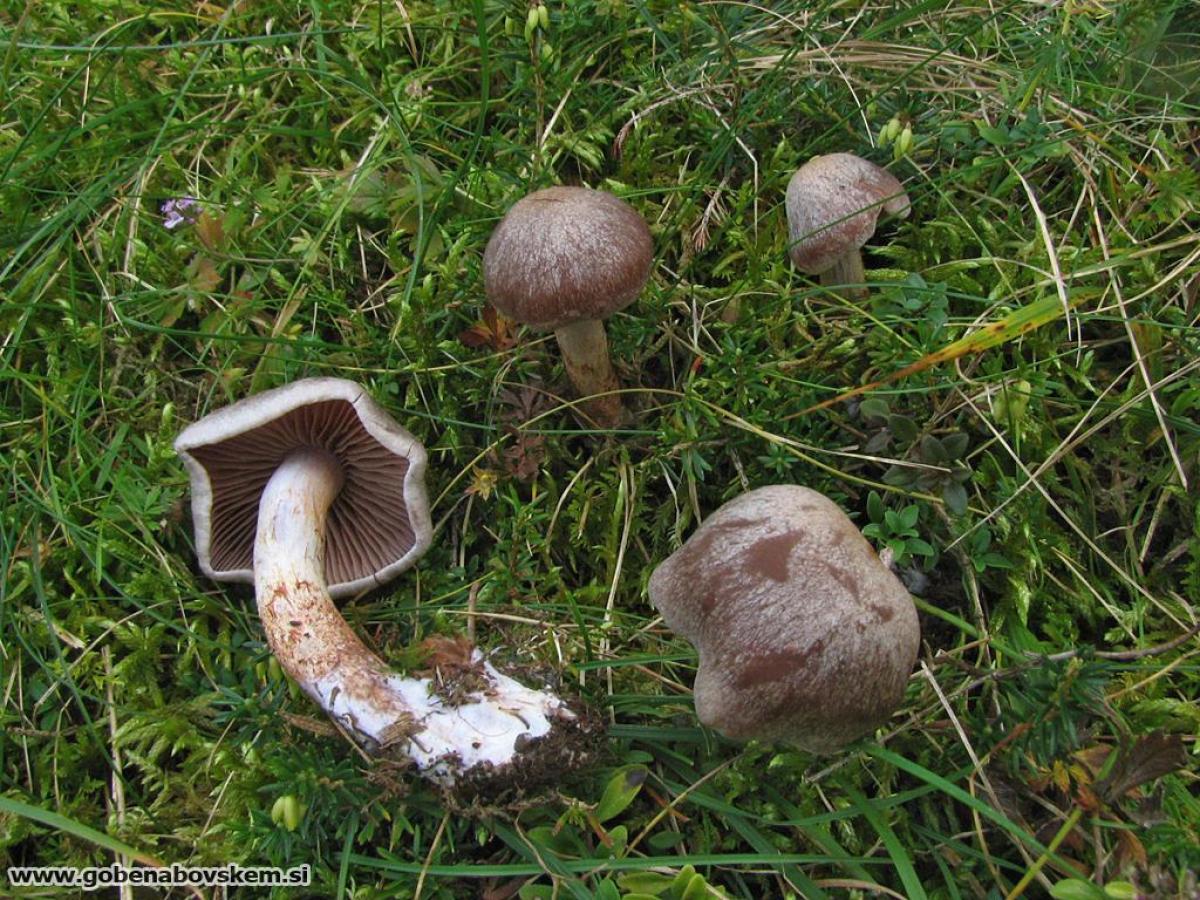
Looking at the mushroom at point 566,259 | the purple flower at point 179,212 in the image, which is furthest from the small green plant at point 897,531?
the purple flower at point 179,212

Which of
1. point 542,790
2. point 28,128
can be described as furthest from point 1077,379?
point 28,128

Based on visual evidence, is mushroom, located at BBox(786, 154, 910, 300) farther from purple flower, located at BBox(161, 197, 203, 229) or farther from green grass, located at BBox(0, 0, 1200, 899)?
purple flower, located at BBox(161, 197, 203, 229)

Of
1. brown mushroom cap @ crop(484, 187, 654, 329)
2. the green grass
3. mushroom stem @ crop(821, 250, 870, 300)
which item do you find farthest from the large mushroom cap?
mushroom stem @ crop(821, 250, 870, 300)

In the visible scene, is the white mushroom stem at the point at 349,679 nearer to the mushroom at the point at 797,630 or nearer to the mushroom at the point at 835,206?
the mushroom at the point at 797,630

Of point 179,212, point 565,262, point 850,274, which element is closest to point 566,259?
point 565,262

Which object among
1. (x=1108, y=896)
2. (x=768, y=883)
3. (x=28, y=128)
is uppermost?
(x=28, y=128)

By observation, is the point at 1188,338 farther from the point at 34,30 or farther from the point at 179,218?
the point at 34,30
